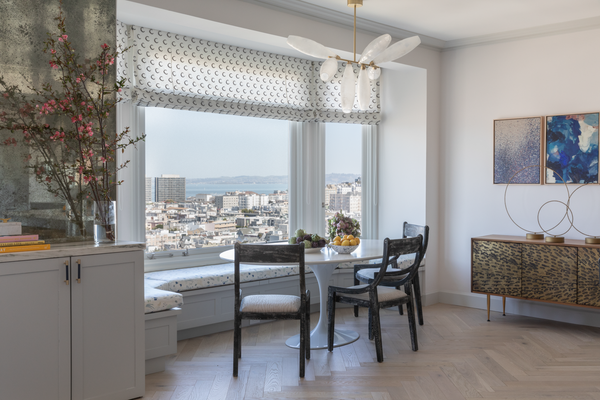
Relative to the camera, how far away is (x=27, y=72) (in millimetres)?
2953

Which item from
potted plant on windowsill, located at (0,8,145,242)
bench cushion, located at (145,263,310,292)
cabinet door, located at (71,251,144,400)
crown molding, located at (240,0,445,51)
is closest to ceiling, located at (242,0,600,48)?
crown molding, located at (240,0,445,51)

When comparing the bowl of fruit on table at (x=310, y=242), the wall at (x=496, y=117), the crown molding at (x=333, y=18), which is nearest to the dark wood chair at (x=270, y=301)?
the bowl of fruit on table at (x=310, y=242)

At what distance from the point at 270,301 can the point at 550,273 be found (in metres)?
2.53

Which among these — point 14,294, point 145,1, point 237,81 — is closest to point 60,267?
point 14,294

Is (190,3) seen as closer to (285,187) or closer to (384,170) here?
(285,187)

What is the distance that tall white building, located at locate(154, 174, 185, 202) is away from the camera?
446 centimetres

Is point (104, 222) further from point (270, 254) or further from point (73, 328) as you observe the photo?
point (270, 254)

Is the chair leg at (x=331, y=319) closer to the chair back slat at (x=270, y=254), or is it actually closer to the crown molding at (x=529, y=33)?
the chair back slat at (x=270, y=254)

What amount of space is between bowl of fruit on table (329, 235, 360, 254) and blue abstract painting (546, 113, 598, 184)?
2.18m

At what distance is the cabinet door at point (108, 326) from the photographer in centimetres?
271

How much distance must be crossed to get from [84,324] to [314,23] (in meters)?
3.01

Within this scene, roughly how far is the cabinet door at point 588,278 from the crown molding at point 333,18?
2.51 meters

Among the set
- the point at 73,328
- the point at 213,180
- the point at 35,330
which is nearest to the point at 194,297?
the point at 213,180

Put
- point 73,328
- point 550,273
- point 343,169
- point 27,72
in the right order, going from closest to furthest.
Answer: point 73,328, point 27,72, point 550,273, point 343,169
